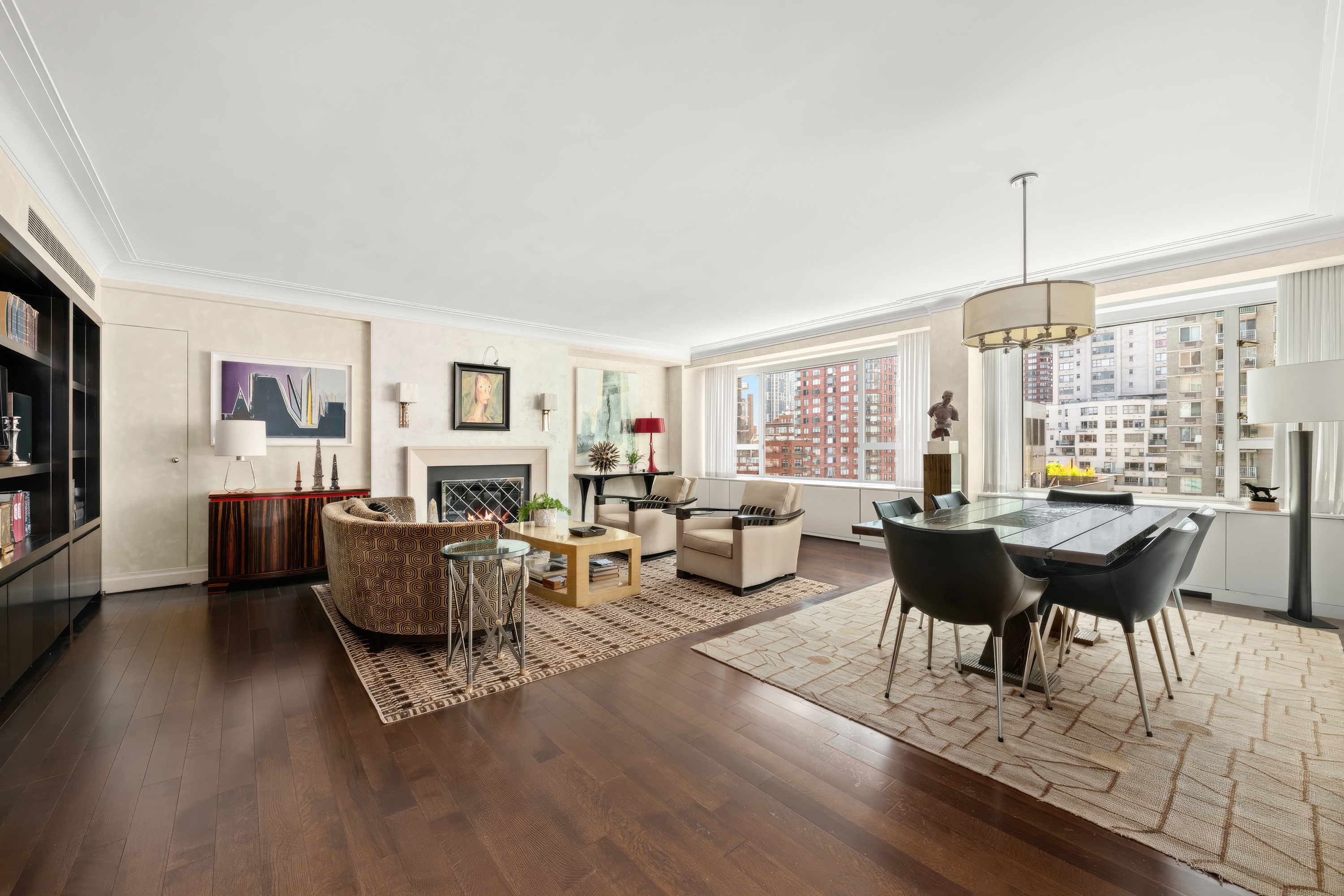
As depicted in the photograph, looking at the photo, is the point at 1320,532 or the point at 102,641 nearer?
the point at 102,641

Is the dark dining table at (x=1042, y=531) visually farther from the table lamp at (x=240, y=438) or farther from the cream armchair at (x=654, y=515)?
the table lamp at (x=240, y=438)

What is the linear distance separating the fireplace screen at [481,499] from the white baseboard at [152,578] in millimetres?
2023

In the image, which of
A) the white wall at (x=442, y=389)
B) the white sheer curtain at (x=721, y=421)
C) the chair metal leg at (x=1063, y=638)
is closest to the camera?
the chair metal leg at (x=1063, y=638)

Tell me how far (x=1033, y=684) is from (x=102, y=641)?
17.0 ft

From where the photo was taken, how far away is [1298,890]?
1.52 meters

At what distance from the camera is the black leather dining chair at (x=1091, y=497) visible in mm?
4062

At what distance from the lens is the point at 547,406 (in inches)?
267

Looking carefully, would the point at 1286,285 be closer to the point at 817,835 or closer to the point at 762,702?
the point at 762,702

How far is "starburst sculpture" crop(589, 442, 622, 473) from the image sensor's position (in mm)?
7750

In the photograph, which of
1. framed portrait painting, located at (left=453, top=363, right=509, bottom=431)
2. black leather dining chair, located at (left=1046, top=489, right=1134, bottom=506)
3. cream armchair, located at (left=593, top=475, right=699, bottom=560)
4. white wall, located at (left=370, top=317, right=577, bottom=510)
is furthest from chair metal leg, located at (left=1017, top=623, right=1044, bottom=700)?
framed portrait painting, located at (left=453, top=363, right=509, bottom=431)

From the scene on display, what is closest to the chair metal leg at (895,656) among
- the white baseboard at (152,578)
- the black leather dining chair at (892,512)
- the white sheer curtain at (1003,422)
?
the black leather dining chair at (892,512)

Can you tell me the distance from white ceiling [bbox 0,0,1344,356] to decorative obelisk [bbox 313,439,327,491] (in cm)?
165

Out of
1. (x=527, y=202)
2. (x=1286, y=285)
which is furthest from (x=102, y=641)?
(x=1286, y=285)

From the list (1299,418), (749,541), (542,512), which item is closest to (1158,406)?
(1299,418)
